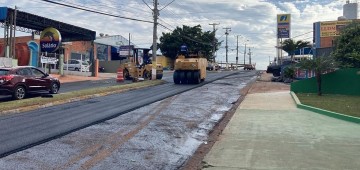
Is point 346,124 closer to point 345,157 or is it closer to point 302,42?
point 345,157

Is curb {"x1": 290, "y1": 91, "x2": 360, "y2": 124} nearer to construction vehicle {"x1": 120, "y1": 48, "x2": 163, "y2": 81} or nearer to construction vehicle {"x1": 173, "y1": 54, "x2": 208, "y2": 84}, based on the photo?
construction vehicle {"x1": 173, "y1": 54, "x2": 208, "y2": 84}

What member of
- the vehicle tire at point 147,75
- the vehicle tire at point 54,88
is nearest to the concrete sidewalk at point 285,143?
the vehicle tire at point 54,88

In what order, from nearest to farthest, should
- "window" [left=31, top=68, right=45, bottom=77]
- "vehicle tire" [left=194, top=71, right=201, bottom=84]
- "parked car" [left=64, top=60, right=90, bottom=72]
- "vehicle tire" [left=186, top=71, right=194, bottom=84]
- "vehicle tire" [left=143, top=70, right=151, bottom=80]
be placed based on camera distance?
"window" [left=31, top=68, right=45, bottom=77]
"vehicle tire" [left=194, top=71, right=201, bottom=84]
"vehicle tire" [left=186, top=71, right=194, bottom=84]
"vehicle tire" [left=143, top=70, right=151, bottom=80]
"parked car" [left=64, top=60, right=90, bottom=72]

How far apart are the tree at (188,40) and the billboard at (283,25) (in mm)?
15126

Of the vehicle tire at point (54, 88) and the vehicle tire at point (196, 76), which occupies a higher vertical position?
the vehicle tire at point (196, 76)

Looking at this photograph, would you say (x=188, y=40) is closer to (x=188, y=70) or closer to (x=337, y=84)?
(x=188, y=70)

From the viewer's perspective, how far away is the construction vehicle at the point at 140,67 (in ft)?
119

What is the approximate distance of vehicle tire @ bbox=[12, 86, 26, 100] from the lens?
18.6 meters

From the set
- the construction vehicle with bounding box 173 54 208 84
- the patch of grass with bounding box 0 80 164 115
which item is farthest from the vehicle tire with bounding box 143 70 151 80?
the patch of grass with bounding box 0 80 164 115

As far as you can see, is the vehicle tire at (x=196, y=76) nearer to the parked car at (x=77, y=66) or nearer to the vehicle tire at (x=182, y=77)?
the vehicle tire at (x=182, y=77)

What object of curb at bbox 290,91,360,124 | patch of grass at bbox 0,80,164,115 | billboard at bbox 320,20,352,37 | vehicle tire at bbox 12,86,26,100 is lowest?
curb at bbox 290,91,360,124

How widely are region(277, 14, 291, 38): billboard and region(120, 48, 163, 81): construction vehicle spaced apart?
42248 millimetres

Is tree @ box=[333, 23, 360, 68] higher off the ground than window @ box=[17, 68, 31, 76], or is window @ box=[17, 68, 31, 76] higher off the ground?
tree @ box=[333, 23, 360, 68]

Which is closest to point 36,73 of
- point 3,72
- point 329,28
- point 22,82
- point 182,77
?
point 22,82
